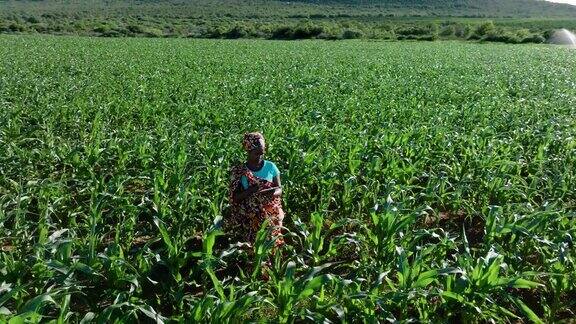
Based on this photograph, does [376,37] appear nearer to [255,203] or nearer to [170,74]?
[170,74]

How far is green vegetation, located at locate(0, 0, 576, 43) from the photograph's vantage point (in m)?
58.8

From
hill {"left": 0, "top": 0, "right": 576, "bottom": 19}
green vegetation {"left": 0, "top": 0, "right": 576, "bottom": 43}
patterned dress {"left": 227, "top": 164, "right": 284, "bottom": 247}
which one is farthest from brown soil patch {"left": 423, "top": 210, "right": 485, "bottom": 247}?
hill {"left": 0, "top": 0, "right": 576, "bottom": 19}

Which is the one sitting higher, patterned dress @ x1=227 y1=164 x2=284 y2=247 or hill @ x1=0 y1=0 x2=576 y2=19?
patterned dress @ x1=227 y1=164 x2=284 y2=247

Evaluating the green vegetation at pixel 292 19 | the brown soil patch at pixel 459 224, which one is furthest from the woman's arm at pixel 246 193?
the green vegetation at pixel 292 19

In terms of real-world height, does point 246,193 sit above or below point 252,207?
above

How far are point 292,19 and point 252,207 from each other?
98968 mm

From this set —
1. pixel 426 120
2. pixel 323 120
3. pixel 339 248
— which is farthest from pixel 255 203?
Answer: pixel 426 120

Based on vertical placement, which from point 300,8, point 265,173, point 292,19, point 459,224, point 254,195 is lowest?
point 292,19

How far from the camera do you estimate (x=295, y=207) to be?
5.90 meters

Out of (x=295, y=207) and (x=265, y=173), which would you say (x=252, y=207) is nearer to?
(x=265, y=173)

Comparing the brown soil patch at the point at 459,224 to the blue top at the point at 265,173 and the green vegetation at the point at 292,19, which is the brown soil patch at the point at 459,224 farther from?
the green vegetation at the point at 292,19

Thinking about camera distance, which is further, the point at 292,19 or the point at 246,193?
the point at 292,19

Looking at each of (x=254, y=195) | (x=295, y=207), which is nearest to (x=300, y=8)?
(x=295, y=207)

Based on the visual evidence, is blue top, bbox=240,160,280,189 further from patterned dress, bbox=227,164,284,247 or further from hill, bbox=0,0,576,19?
hill, bbox=0,0,576,19
